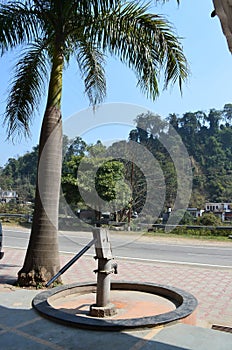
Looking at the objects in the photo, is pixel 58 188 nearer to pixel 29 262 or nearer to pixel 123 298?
pixel 29 262

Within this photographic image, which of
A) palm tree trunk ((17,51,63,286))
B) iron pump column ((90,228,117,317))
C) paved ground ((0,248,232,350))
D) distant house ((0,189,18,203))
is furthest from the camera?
distant house ((0,189,18,203))

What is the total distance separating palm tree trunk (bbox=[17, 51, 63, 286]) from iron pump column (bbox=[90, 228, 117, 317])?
1.93 m

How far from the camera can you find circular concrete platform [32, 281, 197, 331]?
335 cm

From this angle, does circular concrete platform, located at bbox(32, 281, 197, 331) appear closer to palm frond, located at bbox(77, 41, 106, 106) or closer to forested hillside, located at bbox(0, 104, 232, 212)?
forested hillside, located at bbox(0, 104, 232, 212)

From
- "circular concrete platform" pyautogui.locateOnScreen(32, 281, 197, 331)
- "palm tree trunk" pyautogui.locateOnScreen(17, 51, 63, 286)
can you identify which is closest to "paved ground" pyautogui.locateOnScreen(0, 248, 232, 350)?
"circular concrete platform" pyautogui.locateOnScreen(32, 281, 197, 331)

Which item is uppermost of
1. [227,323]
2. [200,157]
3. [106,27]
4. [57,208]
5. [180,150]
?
[200,157]

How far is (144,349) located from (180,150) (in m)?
2.19

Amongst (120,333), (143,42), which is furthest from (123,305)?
(143,42)

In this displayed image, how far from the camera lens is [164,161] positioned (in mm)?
4133

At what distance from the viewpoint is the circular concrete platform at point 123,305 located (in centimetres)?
335

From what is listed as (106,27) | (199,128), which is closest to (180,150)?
(106,27)

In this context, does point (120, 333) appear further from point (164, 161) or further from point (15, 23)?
point (15, 23)

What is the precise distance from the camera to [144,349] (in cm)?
290

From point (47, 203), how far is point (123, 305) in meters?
2.17
